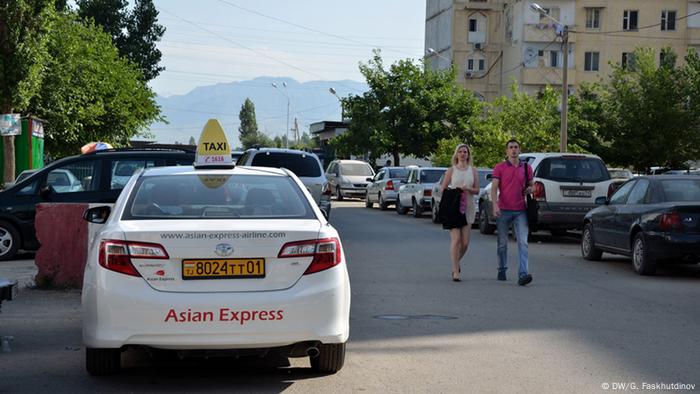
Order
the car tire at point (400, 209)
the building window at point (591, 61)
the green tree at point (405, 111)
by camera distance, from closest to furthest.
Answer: the car tire at point (400, 209)
the green tree at point (405, 111)
the building window at point (591, 61)

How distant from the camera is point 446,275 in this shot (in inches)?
596

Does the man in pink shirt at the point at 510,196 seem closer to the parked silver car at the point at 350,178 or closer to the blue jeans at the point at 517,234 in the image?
the blue jeans at the point at 517,234

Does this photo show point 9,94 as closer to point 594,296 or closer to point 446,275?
point 446,275

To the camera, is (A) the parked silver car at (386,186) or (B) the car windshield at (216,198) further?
(A) the parked silver car at (386,186)

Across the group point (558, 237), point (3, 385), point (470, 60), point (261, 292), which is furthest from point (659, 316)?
point (470, 60)

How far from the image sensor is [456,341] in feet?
30.4

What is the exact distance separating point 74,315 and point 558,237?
1610cm

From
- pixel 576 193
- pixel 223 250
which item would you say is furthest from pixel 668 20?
pixel 223 250

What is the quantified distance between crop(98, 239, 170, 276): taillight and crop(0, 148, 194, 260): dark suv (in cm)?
965

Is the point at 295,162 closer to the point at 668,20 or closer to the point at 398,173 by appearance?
the point at 398,173

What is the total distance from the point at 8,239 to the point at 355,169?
109 feet

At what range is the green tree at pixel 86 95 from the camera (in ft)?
134

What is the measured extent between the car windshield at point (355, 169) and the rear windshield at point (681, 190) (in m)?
34.2

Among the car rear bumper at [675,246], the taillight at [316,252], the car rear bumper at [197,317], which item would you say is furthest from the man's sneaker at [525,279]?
the car rear bumper at [197,317]
